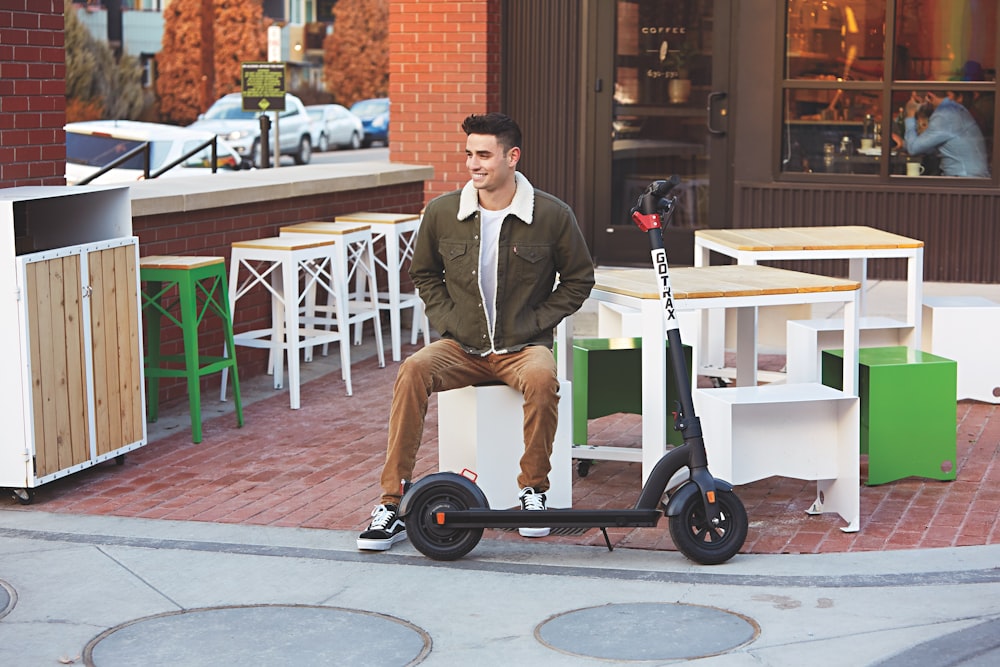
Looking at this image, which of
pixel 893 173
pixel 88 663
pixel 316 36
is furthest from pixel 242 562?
pixel 316 36

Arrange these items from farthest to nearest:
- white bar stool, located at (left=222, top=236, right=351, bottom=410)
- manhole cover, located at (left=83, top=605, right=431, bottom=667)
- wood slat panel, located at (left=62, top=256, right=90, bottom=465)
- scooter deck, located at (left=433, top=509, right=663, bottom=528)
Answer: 1. white bar stool, located at (left=222, top=236, right=351, bottom=410)
2. wood slat panel, located at (left=62, top=256, right=90, bottom=465)
3. scooter deck, located at (left=433, top=509, right=663, bottom=528)
4. manhole cover, located at (left=83, top=605, right=431, bottom=667)

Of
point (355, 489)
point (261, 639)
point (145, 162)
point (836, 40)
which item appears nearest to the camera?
point (261, 639)

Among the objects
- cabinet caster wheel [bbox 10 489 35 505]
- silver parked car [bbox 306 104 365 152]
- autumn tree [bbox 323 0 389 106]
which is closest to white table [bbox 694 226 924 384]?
cabinet caster wheel [bbox 10 489 35 505]

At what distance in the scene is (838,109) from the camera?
12242 mm

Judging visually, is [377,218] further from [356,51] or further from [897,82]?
[356,51]

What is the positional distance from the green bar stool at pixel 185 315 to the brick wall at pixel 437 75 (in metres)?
5.09

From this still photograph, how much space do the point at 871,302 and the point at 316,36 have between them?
39770mm

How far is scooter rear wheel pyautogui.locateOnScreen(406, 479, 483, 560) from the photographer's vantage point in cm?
542

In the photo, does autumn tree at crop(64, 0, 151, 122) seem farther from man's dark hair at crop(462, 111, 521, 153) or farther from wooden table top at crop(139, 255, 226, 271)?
man's dark hair at crop(462, 111, 521, 153)

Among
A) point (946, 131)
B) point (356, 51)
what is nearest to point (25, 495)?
point (946, 131)

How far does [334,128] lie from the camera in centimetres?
3788

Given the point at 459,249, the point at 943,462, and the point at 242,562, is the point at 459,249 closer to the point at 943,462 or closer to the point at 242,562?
the point at 242,562

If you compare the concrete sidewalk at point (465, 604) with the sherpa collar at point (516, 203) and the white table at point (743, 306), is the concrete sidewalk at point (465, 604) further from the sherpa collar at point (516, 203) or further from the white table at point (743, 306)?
the sherpa collar at point (516, 203)

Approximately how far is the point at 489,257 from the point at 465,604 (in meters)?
1.49
